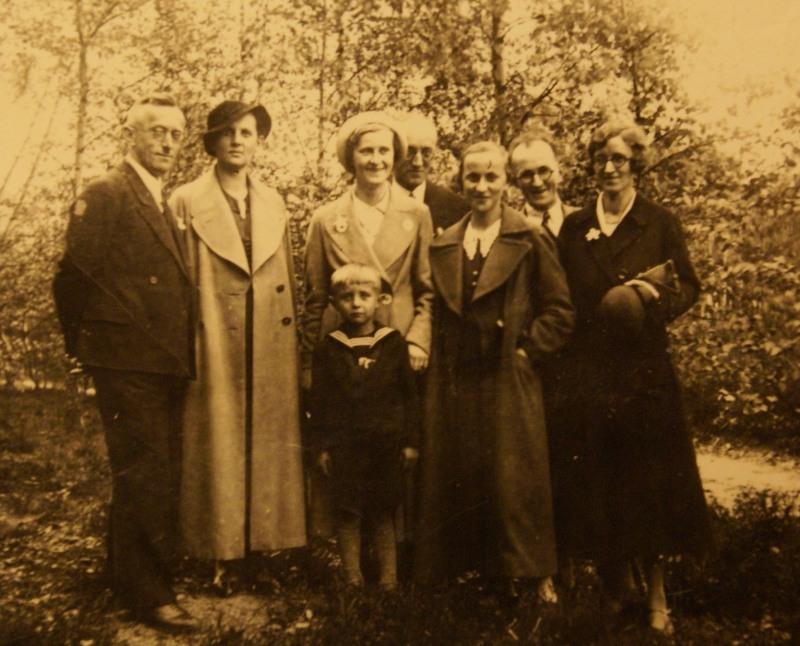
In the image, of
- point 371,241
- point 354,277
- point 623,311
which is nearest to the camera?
point 623,311

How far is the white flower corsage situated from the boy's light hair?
2.78 feet

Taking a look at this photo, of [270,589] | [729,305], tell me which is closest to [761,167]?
[729,305]

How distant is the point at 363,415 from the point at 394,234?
79cm

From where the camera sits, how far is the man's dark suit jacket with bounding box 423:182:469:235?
3.98m

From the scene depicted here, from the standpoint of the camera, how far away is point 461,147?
4508 mm

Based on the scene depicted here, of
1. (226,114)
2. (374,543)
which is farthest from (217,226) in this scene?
(374,543)

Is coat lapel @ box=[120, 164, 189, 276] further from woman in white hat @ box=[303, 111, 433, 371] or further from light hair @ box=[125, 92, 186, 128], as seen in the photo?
woman in white hat @ box=[303, 111, 433, 371]

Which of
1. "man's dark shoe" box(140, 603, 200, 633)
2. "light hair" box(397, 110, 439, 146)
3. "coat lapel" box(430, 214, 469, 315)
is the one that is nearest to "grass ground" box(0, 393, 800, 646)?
"man's dark shoe" box(140, 603, 200, 633)

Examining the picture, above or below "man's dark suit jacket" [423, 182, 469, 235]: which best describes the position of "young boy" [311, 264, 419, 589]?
below

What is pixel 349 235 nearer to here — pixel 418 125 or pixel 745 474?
pixel 418 125

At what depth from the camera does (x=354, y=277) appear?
343cm

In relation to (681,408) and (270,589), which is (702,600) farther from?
(270,589)

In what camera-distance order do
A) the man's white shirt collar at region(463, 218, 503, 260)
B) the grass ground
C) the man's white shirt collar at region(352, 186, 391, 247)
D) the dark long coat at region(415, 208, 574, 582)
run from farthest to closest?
1. the man's white shirt collar at region(352, 186, 391, 247)
2. the man's white shirt collar at region(463, 218, 503, 260)
3. the dark long coat at region(415, 208, 574, 582)
4. the grass ground

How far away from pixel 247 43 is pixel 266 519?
7.82 feet
